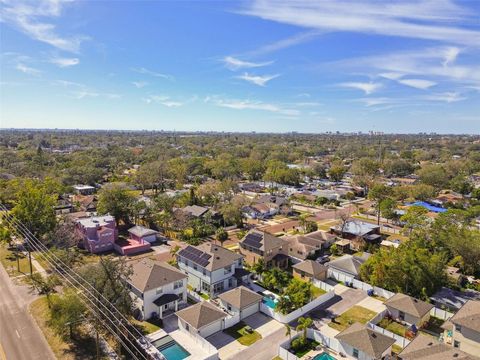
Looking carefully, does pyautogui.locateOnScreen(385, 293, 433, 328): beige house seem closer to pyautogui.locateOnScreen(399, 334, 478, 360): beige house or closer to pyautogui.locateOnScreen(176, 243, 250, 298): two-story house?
pyautogui.locateOnScreen(399, 334, 478, 360): beige house

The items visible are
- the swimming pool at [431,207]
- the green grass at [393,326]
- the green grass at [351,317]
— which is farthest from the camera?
the swimming pool at [431,207]

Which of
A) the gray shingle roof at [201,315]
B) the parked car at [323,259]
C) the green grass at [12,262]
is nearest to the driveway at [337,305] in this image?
the parked car at [323,259]

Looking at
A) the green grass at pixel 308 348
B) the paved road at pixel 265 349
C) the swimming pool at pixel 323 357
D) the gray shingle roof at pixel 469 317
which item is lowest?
the green grass at pixel 308 348

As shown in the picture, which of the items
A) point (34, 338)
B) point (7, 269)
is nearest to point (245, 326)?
point (34, 338)

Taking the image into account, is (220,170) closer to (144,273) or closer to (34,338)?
(144,273)

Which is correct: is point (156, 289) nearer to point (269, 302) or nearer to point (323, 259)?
point (269, 302)

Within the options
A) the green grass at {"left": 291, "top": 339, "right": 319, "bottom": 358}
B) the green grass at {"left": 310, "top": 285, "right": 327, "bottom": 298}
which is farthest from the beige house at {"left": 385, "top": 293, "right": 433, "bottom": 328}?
the green grass at {"left": 291, "top": 339, "right": 319, "bottom": 358}

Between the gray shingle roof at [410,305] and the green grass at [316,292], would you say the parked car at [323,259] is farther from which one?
the gray shingle roof at [410,305]
